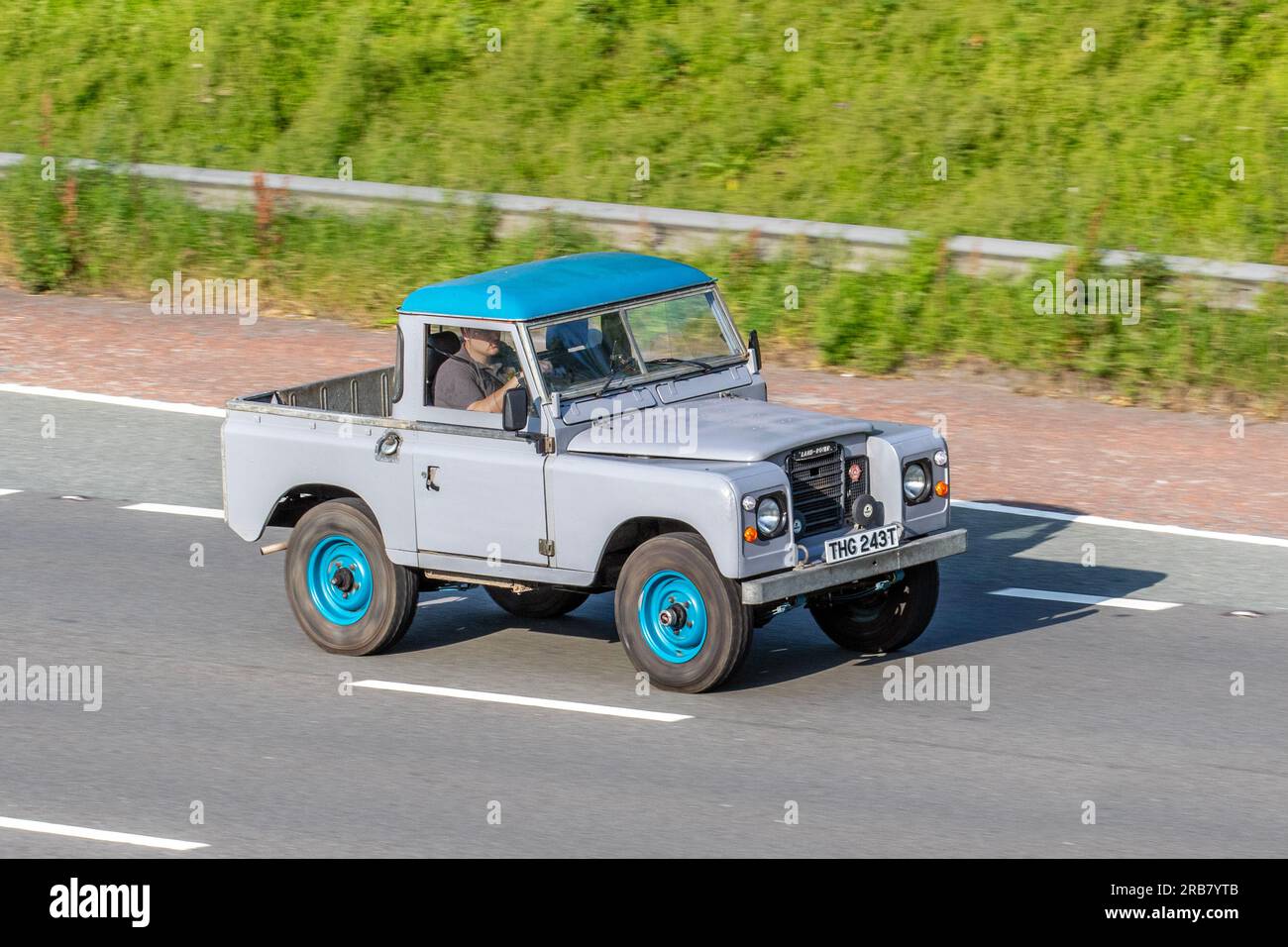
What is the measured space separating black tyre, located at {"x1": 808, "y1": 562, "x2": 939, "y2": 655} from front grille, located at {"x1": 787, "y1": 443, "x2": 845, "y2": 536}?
47 centimetres

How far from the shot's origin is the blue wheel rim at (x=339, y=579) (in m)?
10.5

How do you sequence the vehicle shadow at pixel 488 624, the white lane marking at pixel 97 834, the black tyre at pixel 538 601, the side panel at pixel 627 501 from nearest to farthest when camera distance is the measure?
the white lane marking at pixel 97 834 < the side panel at pixel 627 501 < the vehicle shadow at pixel 488 624 < the black tyre at pixel 538 601

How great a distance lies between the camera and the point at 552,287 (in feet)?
33.5

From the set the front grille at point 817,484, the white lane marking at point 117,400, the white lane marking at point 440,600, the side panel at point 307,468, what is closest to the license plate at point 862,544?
the front grille at point 817,484

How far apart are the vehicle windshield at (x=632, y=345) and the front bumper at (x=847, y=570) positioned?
151 centimetres

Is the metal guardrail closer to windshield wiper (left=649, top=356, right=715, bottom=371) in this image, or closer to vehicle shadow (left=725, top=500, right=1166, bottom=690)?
vehicle shadow (left=725, top=500, right=1166, bottom=690)

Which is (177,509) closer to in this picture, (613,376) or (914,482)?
(613,376)

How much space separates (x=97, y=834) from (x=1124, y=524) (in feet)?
22.9

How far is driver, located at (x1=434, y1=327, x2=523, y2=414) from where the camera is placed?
10.1 meters

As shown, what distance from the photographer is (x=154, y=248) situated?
19.7 meters

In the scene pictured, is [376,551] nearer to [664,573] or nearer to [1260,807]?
[664,573]

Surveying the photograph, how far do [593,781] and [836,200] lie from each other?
440 inches

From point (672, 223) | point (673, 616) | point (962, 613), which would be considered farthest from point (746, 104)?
point (673, 616)

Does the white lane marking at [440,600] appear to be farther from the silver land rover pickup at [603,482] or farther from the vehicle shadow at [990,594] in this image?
the vehicle shadow at [990,594]
